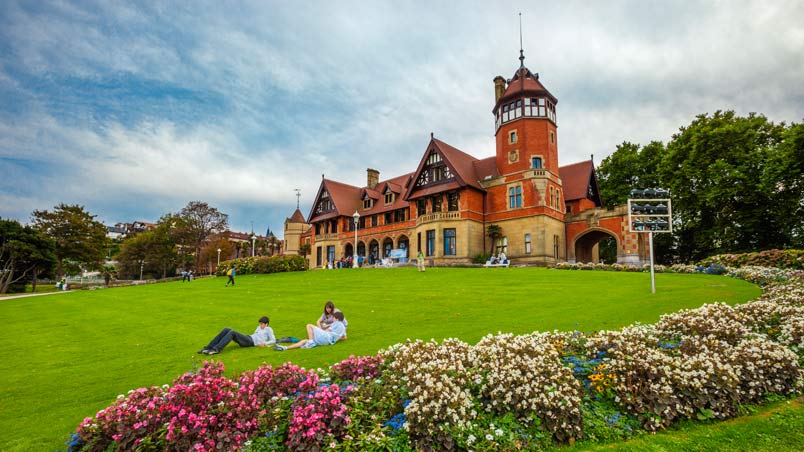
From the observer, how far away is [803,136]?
29.4 metres

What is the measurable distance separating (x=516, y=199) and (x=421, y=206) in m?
9.35

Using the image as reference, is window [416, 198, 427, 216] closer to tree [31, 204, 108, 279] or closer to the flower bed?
the flower bed

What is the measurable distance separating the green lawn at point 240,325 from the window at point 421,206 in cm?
1883

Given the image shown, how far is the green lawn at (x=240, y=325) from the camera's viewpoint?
22.7 ft

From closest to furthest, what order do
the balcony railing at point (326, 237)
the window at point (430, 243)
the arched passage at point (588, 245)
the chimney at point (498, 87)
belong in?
the window at point (430, 243), the arched passage at point (588, 245), the chimney at point (498, 87), the balcony railing at point (326, 237)

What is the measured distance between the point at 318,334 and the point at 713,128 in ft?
139

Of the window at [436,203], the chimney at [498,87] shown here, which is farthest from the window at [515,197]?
the chimney at [498,87]

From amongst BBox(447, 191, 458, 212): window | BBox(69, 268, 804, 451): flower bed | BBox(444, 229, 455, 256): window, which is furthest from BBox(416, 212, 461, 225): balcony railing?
BBox(69, 268, 804, 451): flower bed

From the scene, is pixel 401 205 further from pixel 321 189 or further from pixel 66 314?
pixel 66 314

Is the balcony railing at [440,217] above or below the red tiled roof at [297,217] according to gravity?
below

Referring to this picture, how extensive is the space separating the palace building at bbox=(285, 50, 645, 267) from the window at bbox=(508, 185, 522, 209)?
0.29 feet

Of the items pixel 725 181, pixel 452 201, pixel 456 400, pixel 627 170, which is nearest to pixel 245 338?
pixel 456 400

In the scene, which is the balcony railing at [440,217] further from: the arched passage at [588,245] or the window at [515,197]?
the arched passage at [588,245]

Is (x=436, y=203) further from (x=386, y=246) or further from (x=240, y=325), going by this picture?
(x=240, y=325)
